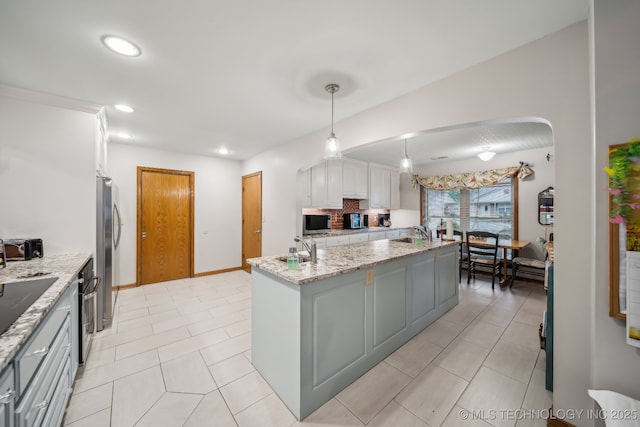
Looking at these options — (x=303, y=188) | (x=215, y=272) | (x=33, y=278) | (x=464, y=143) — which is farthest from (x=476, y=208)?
(x=33, y=278)

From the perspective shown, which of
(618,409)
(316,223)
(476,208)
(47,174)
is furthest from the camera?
(476,208)

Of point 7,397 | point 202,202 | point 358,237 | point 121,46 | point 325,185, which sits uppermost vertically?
point 121,46

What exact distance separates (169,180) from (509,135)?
5.76 m

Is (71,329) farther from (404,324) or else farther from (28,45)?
(404,324)

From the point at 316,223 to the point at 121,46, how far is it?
3.47 m

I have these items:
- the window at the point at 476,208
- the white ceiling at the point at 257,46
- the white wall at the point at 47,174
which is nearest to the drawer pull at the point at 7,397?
the white ceiling at the point at 257,46

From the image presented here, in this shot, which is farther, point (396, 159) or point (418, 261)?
point (396, 159)

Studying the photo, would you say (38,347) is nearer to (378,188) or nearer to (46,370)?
(46,370)

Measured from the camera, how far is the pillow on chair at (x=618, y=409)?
3.31ft

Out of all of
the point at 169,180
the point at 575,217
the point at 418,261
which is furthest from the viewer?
the point at 169,180

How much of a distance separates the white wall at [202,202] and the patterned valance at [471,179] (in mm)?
4485

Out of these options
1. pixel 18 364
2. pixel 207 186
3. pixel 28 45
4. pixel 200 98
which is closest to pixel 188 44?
pixel 200 98

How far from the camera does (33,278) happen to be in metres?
1.59

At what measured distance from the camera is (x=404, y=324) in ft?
7.79
